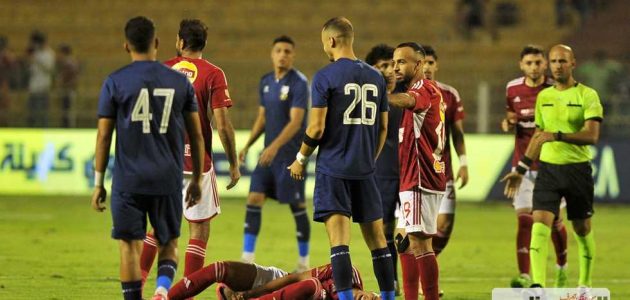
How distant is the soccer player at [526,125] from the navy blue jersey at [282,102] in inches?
91.8

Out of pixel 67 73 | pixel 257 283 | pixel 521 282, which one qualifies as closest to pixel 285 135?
pixel 521 282

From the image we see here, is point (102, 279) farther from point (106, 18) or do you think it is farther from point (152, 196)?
point (106, 18)

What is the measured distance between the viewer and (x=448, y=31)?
27484 millimetres

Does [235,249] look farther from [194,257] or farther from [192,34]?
[192,34]

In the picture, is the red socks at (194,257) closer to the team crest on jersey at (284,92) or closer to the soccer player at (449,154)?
the soccer player at (449,154)

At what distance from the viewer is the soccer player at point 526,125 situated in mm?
11680

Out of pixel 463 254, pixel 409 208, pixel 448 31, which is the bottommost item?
pixel 463 254

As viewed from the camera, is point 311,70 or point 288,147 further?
point 311,70

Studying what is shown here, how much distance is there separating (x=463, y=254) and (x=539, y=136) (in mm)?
4058

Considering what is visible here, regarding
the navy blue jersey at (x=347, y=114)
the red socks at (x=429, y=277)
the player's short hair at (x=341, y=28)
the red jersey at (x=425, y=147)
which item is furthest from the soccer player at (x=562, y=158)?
the player's short hair at (x=341, y=28)

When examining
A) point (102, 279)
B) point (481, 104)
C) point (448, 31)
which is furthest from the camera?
point (448, 31)

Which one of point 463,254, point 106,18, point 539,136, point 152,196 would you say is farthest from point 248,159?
point 152,196

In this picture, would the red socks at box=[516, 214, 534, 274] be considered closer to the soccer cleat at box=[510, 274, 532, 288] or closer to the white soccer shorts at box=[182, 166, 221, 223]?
the soccer cleat at box=[510, 274, 532, 288]

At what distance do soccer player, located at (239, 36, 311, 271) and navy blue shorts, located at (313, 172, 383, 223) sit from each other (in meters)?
3.35
